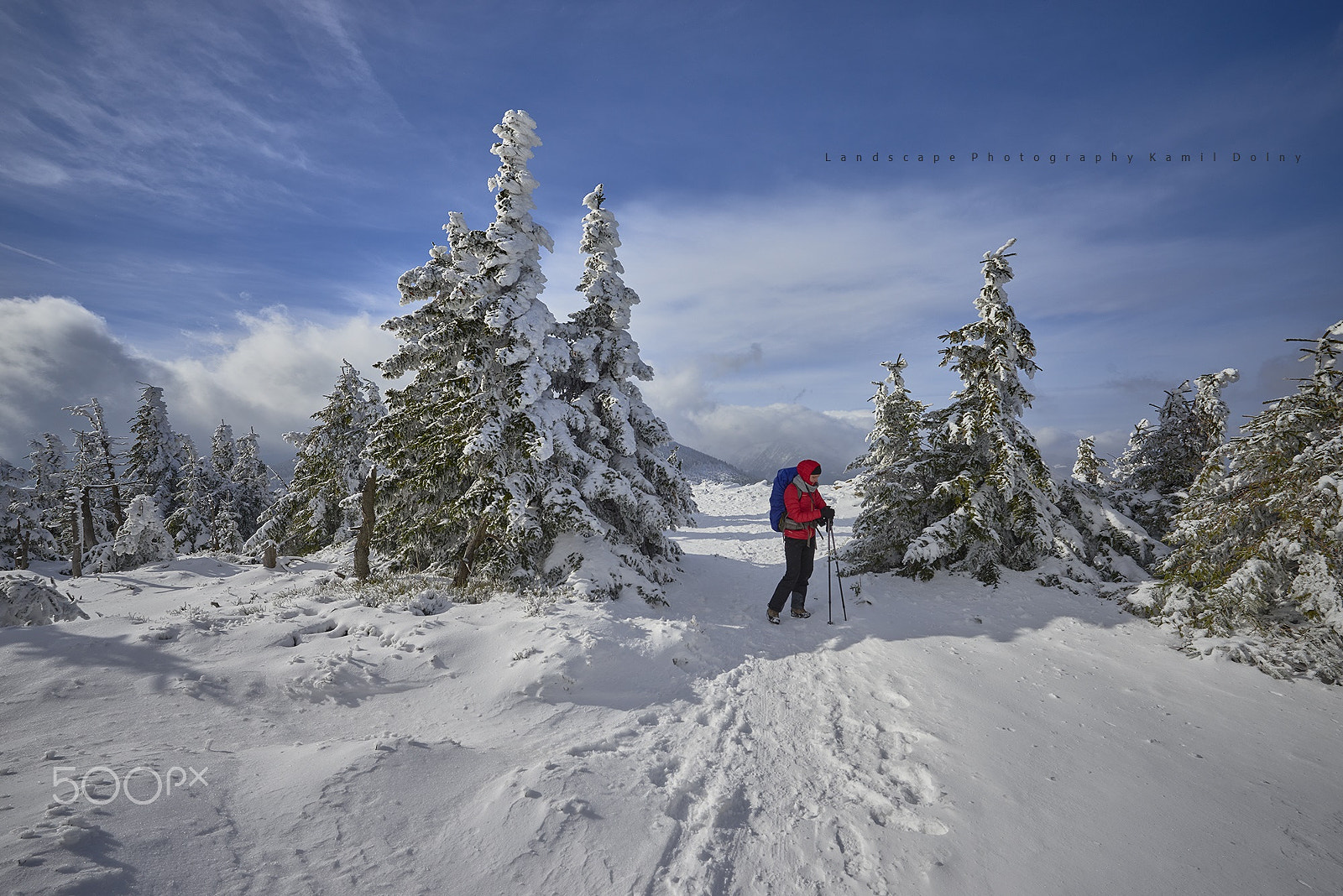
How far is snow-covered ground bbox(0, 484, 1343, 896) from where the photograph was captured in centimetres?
321

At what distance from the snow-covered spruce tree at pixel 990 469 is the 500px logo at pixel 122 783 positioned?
36.3 ft

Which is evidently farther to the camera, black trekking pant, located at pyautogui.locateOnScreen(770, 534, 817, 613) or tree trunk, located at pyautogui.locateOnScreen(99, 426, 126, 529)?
tree trunk, located at pyautogui.locateOnScreen(99, 426, 126, 529)

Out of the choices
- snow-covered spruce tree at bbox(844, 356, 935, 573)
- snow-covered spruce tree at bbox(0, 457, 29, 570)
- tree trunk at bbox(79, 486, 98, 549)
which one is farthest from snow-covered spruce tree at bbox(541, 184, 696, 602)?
tree trunk at bbox(79, 486, 98, 549)

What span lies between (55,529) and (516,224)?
→ 49.8 m

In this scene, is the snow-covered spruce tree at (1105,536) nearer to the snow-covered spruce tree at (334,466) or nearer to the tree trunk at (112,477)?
the snow-covered spruce tree at (334,466)

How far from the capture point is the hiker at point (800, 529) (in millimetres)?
9266

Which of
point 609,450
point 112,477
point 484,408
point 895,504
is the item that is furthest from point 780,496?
point 112,477

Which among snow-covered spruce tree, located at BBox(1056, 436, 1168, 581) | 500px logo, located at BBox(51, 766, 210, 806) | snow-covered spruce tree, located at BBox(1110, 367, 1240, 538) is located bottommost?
500px logo, located at BBox(51, 766, 210, 806)

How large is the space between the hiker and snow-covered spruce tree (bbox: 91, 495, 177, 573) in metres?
31.5

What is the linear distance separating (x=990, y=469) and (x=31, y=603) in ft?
53.9

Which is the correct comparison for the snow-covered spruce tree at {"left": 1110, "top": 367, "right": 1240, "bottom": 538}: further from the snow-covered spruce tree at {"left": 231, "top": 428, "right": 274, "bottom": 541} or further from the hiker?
the snow-covered spruce tree at {"left": 231, "top": 428, "right": 274, "bottom": 541}

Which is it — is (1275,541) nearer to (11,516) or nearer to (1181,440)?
(1181,440)

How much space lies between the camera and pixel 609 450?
13.4 meters

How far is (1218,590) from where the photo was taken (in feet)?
23.9
